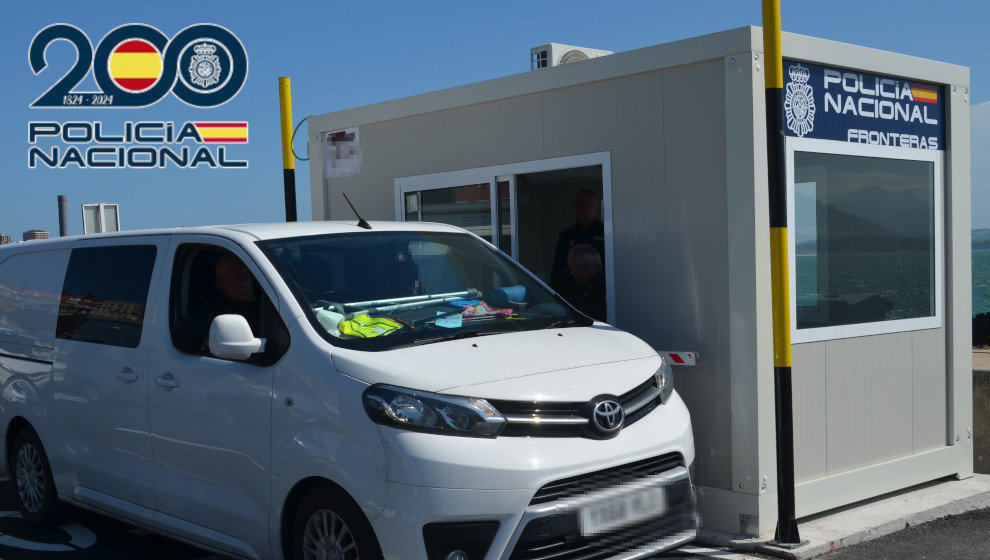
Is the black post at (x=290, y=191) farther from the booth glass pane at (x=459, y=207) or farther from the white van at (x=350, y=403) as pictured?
the white van at (x=350, y=403)

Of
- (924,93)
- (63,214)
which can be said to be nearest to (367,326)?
(924,93)

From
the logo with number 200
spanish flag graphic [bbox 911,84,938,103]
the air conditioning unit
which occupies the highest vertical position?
the logo with number 200

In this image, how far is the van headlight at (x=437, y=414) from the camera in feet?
12.9

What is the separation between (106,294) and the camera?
5.80 metres

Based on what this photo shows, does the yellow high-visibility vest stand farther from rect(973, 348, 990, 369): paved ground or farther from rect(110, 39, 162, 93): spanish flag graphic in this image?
Result: rect(110, 39, 162, 93): spanish flag graphic

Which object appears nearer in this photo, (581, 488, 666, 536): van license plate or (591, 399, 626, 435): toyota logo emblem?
(581, 488, 666, 536): van license plate

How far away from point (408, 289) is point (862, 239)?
3571 millimetres

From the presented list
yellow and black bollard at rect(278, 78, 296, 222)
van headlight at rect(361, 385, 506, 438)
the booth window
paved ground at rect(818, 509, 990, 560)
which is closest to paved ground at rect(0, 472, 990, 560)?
paved ground at rect(818, 509, 990, 560)

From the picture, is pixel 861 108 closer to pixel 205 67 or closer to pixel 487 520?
pixel 487 520

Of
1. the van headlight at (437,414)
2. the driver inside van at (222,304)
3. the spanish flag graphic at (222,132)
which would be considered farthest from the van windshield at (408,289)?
the spanish flag graphic at (222,132)

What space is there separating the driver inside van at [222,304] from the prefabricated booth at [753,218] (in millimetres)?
2749

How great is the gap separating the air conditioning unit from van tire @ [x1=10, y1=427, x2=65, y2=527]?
4704 mm

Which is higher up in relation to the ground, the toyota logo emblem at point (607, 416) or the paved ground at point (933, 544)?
the toyota logo emblem at point (607, 416)

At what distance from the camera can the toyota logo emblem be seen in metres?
4.13
